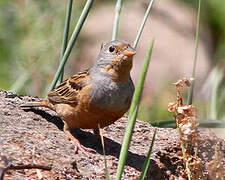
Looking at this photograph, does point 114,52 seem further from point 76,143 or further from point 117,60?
point 76,143

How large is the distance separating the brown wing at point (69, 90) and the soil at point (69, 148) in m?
0.19

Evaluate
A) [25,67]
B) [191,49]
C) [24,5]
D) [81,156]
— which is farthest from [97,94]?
[191,49]

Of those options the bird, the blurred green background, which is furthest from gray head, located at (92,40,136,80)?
the blurred green background

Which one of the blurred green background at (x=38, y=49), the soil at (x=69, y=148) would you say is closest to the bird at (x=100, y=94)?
the soil at (x=69, y=148)

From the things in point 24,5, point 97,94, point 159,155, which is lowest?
point 159,155

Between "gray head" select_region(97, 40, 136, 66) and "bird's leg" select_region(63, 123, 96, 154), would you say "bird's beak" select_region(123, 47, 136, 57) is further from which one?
"bird's leg" select_region(63, 123, 96, 154)

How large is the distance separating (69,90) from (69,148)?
83cm

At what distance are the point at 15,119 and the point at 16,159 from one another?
41.3 inches

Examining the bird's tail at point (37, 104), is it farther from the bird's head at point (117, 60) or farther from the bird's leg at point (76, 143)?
the bird's head at point (117, 60)

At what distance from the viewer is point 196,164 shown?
431 cm

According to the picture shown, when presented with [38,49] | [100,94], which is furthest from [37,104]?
[38,49]

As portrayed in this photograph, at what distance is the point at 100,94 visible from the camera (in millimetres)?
5410

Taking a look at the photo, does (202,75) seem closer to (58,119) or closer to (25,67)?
(25,67)

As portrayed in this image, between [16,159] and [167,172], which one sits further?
[167,172]
